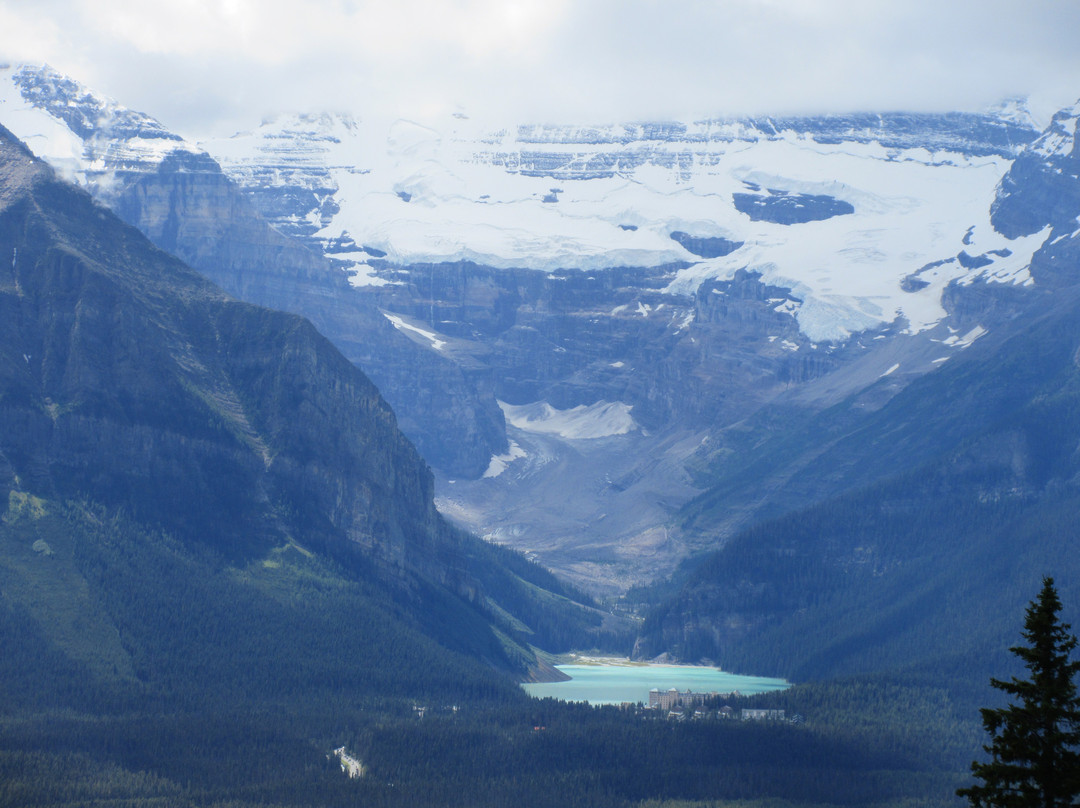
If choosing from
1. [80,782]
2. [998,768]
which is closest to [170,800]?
[80,782]

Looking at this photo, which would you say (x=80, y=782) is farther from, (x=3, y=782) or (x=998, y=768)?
(x=998, y=768)

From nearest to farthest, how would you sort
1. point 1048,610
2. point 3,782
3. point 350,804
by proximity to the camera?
point 1048,610 < point 3,782 < point 350,804

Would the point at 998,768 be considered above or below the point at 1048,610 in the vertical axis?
below

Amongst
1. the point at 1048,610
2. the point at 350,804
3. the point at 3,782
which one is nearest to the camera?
the point at 1048,610

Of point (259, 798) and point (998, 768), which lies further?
point (259, 798)

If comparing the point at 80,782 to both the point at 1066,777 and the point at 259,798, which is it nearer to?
the point at 259,798

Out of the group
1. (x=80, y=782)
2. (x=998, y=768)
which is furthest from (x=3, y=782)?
(x=998, y=768)
